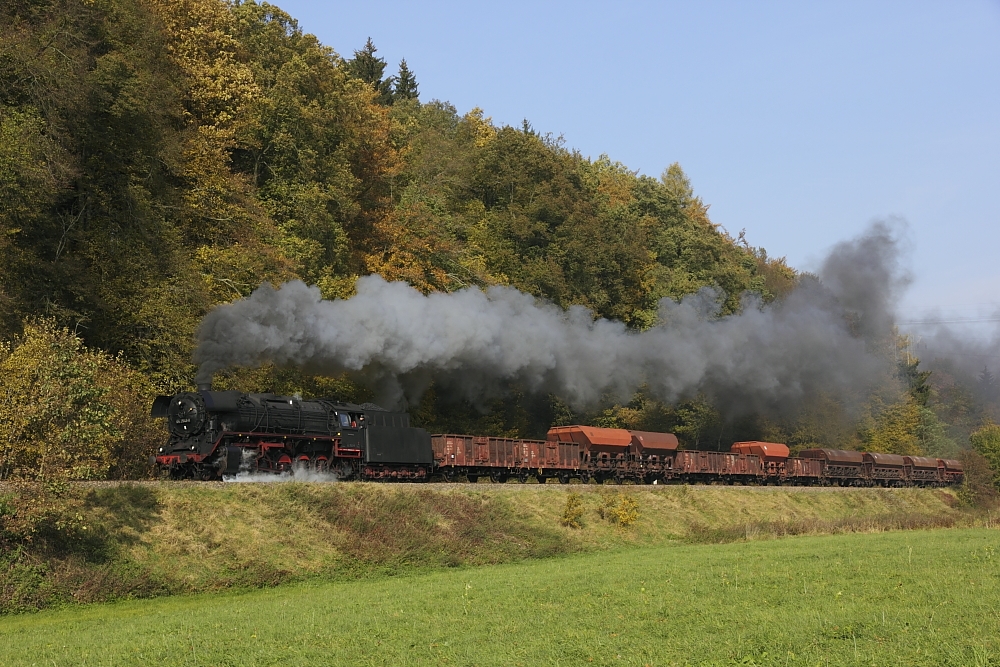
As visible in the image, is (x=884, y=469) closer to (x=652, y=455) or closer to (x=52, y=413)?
(x=652, y=455)

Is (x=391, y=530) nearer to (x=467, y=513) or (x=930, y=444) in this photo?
(x=467, y=513)

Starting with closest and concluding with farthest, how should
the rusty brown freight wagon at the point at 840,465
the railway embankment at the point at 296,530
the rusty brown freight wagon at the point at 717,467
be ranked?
the railway embankment at the point at 296,530 < the rusty brown freight wagon at the point at 717,467 < the rusty brown freight wagon at the point at 840,465

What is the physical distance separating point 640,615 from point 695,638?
7.30 ft

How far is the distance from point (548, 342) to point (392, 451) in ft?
31.5

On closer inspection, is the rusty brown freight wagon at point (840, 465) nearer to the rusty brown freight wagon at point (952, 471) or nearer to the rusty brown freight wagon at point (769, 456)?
the rusty brown freight wagon at point (769, 456)

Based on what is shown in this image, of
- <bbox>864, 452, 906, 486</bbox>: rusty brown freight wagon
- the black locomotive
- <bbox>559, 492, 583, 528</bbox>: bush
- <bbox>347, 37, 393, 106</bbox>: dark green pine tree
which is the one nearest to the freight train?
the black locomotive

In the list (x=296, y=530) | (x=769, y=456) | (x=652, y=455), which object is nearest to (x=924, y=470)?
(x=769, y=456)

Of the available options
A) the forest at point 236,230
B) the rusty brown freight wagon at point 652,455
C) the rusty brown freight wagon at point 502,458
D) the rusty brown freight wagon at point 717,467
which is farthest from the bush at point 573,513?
the rusty brown freight wagon at point 717,467

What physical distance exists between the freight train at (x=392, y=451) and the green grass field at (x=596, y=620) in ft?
25.2

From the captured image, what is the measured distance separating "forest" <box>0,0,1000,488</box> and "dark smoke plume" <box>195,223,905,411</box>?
322 centimetres

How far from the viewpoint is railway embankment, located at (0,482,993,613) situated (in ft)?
73.3

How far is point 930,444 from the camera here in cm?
8550

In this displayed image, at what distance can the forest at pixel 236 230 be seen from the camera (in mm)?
33875

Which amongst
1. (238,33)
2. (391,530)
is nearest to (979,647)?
(391,530)
